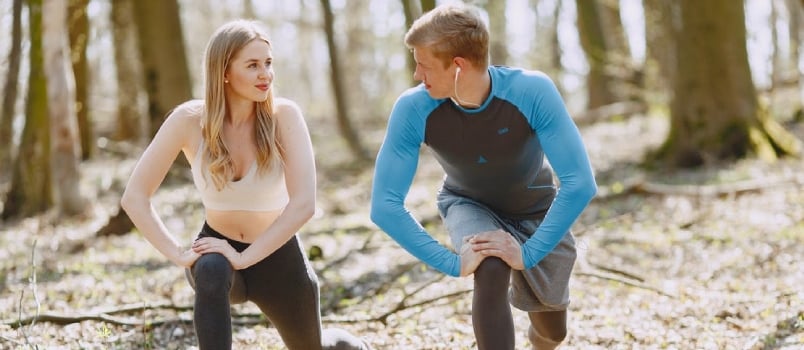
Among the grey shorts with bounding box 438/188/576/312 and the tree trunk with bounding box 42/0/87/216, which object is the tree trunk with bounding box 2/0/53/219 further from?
the grey shorts with bounding box 438/188/576/312

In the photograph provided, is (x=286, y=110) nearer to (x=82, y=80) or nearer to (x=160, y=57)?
(x=160, y=57)

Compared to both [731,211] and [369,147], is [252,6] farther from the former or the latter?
[731,211]

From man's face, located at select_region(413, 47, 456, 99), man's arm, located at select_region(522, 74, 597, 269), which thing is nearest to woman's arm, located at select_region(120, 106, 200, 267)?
man's face, located at select_region(413, 47, 456, 99)

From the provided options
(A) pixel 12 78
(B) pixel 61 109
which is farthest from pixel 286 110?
(A) pixel 12 78

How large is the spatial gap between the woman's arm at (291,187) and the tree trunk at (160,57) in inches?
397

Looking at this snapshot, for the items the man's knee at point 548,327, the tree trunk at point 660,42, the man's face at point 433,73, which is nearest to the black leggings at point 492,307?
the man's knee at point 548,327

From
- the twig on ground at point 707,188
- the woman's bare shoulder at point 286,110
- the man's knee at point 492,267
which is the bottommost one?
the twig on ground at point 707,188

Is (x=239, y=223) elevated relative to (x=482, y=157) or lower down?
lower down

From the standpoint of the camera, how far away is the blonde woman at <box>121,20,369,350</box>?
3.53 metres

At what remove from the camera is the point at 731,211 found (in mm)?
8688

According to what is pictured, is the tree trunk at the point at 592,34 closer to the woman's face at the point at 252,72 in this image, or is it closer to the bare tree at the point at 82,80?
the bare tree at the point at 82,80

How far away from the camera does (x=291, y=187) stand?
363cm

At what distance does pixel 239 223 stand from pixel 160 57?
409 inches

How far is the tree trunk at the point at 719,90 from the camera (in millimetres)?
11195
